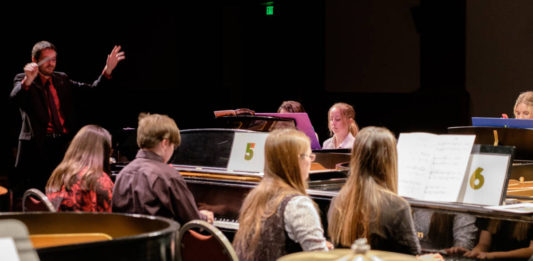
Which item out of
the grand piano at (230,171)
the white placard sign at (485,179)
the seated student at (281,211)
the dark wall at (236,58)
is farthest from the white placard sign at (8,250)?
the dark wall at (236,58)

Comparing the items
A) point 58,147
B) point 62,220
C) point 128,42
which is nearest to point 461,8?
point 128,42

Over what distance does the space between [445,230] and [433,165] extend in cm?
36

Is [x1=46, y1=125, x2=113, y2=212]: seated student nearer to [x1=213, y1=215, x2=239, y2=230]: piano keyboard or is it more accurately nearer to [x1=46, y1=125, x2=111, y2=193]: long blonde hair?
[x1=46, y1=125, x2=111, y2=193]: long blonde hair

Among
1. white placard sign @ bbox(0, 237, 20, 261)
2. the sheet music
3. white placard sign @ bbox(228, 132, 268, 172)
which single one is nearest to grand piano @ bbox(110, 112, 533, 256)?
white placard sign @ bbox(228, 132, 268, 172)

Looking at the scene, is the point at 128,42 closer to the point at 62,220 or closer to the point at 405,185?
the point at 405,185

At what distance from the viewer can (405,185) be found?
10.9ft

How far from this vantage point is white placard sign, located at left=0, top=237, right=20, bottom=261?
34.8 inches

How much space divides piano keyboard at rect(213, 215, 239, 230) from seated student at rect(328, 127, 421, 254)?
114 centimetres

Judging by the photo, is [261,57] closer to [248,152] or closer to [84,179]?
[248,152]

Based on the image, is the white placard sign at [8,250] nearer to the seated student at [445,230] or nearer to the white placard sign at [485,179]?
the seated student at [445,230]

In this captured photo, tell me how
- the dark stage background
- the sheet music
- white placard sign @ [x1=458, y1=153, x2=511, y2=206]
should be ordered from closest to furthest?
white placard sign @ [x1=458, y1=153, x2=511, y2=206]
the sheet music
the dark stage background

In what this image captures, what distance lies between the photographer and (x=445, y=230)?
9.94 ft

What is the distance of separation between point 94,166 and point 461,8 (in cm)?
501

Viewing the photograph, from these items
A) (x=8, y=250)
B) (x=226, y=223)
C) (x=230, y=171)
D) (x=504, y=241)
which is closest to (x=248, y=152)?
(x=230, y=171)
